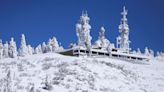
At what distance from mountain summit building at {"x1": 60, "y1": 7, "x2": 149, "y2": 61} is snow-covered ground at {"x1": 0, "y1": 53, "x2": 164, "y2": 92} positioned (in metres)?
16.3

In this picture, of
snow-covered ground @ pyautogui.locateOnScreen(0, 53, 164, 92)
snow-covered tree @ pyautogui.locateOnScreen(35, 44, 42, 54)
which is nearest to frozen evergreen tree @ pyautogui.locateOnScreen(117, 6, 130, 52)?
snow-covered ground @ pyautogui.locateOnScreen(0, 53, 164, 92)

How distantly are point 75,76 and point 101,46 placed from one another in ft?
150

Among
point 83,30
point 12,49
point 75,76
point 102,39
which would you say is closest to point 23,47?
point 12,49

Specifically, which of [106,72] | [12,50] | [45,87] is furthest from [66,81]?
[12,50]

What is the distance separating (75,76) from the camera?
70062 millimetres

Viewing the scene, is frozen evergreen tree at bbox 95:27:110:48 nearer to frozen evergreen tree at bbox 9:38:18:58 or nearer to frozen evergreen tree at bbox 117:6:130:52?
frozen evergreen tree at bbox 117:6:130:52

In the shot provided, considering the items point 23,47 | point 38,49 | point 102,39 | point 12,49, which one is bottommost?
point 12,49

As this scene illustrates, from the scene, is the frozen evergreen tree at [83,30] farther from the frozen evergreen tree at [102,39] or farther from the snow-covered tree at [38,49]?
the snow-covered tree at [38,49]

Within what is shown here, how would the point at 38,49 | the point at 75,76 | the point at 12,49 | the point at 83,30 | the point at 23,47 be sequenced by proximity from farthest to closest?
the point at 38,49, the point at 23,47, the point at 12,49, the point at 83,30, the point at 75,76

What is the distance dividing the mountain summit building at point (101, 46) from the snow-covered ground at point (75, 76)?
16.3m

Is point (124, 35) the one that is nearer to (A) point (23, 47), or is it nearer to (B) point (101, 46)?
(B) point (101, 46)

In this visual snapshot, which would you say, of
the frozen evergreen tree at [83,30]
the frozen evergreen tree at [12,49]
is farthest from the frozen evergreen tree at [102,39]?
the frozen evergreen tree at [12,49]

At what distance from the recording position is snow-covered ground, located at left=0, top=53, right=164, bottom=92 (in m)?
63.1

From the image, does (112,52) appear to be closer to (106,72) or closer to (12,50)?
(106,72)
